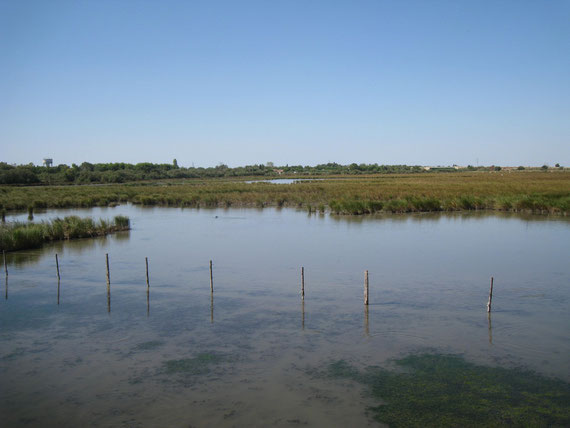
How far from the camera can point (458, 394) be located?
25.0 ft

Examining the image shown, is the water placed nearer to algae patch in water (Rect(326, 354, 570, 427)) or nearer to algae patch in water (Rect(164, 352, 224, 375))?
algae patch in water (Rect(164, 352, 224, 375))

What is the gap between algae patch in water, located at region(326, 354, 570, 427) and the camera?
273 inches

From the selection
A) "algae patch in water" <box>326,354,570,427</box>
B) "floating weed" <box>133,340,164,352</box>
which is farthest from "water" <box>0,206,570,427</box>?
"algae patch in water" <box>326,354,570,427</box>

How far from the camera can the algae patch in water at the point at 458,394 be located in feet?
22.8

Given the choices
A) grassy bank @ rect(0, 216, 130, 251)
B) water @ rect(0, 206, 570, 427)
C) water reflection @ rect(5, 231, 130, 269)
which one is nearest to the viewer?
water @ rect(0, 206, 570, 427)

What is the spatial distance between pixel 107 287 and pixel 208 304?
11.3 ft

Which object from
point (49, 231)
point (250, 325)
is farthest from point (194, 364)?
point (49, 231)

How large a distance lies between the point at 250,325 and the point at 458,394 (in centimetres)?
472

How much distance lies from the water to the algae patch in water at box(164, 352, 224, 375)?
0.04 metres

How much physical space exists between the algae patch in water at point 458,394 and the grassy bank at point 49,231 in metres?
16.0

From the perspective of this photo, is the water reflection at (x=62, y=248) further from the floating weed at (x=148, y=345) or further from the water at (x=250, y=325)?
the floating weed at (x=148, y=345)

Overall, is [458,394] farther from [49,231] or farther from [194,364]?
[49,231]

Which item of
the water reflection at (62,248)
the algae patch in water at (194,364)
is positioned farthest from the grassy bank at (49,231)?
the algae patch in water at (194,364)

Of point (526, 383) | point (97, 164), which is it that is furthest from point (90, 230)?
point (97, 164)
